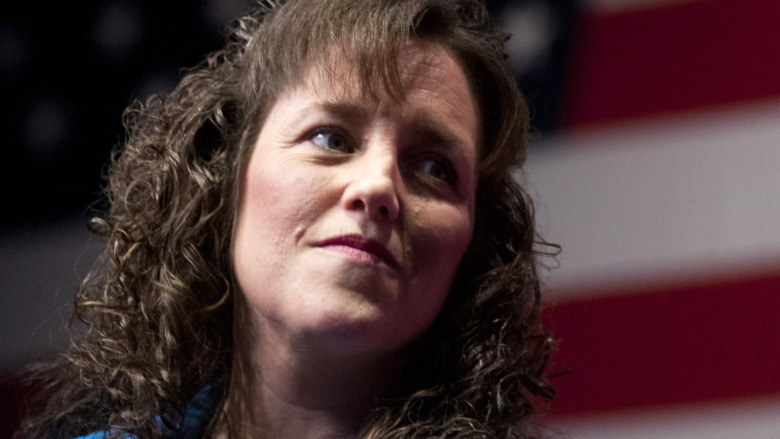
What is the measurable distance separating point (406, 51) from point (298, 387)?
411 millimetres

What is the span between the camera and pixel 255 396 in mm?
1123

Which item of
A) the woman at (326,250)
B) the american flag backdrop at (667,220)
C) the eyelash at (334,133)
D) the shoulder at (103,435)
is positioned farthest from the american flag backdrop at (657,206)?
the shoulder at (103,435)

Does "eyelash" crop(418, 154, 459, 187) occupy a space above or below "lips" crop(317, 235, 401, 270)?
above

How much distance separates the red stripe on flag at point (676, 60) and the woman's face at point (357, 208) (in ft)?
2.33

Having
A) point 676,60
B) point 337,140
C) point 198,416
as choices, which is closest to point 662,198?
point 676,60

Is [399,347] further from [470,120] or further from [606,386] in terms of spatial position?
[606,386]

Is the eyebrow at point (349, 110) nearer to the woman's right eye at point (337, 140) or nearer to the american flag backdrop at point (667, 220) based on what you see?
the woman's right eye at point (337, 140)

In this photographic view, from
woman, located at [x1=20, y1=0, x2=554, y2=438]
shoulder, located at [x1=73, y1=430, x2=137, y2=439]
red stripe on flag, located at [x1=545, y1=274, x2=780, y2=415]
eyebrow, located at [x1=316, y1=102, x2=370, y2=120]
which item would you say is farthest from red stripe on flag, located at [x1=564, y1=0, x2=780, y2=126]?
shoulder, located at [x1=73, y1=430, x2=137, y2=439]

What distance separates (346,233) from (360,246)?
21 mm

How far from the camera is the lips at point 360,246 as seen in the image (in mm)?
985

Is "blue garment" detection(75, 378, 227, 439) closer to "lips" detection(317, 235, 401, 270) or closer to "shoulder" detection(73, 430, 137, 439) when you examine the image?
"shoulder" detection(73, 430, 137, 439)

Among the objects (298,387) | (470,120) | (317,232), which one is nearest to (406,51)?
(470,120)

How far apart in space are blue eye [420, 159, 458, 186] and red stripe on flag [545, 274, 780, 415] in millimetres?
720

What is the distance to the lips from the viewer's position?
0.98m
